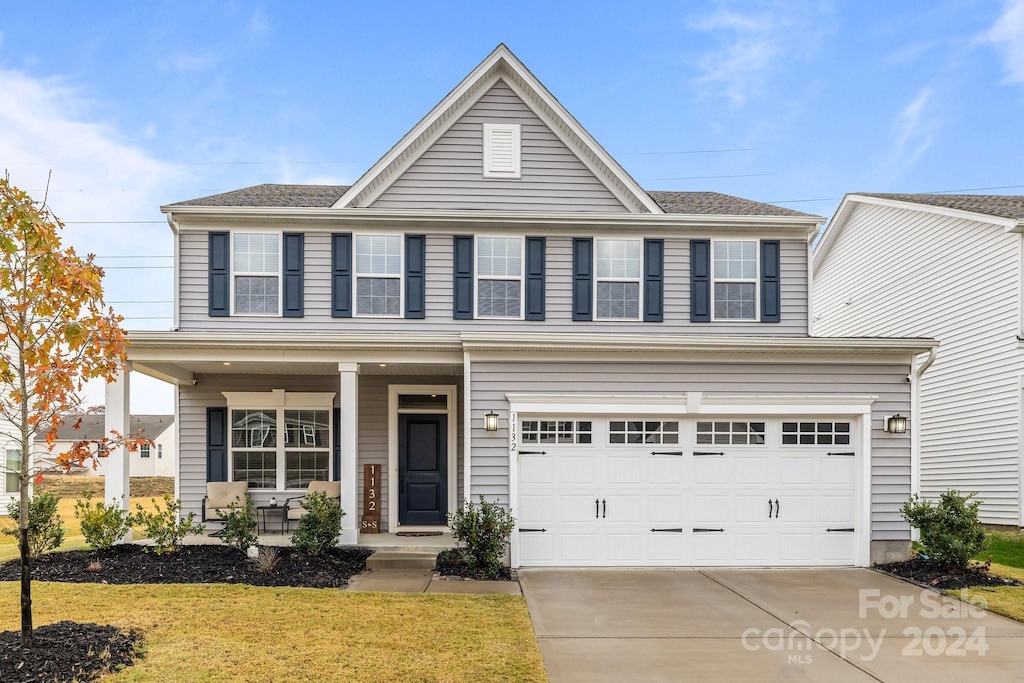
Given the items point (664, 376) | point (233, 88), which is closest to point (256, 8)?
point (233, 88)

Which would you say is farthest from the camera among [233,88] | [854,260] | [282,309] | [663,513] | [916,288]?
[233,88]

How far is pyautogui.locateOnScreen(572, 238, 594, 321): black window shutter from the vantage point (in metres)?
13.1

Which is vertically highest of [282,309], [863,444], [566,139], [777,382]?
[566,139]

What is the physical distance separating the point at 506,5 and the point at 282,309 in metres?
11.3

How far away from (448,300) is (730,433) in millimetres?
5111

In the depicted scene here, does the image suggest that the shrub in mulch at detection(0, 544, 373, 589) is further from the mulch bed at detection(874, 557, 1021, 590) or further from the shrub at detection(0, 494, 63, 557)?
the mulch bed at detection(874, 557, 1021, 590)

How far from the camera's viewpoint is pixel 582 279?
13.2 metres

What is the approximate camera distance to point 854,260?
2066 cm

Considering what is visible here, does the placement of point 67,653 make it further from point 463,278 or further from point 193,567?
point 463,278

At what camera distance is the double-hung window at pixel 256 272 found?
12.9 m

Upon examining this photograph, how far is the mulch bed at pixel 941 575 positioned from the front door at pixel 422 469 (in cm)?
699

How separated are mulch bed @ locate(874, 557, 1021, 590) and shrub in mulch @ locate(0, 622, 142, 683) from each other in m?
9.17

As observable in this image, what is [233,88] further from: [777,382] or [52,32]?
[777,382]

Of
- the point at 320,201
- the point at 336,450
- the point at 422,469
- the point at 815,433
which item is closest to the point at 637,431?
the point at 815,433
